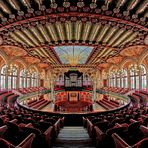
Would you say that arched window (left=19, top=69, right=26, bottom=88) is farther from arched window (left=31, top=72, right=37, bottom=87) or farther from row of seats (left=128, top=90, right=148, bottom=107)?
row of seats (left=128, top=90, right=148, bottom=107)

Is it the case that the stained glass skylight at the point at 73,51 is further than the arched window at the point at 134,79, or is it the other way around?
the arched window at the point at 134,79

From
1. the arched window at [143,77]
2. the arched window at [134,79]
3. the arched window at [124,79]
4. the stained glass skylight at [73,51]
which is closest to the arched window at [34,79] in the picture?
the stained glass skylight at [73,51]

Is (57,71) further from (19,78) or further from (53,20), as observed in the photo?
(53,20)

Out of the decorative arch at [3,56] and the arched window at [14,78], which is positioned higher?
the decorative arch at [3,56]

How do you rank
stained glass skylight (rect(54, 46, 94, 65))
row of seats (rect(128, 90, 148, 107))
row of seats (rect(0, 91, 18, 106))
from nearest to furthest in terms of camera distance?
row of seats (rect(128, 90, 148, 107)) → row of seats (rect(0, 91, 18, 106)) → stained glass skylight (rect(54, 46, 94, 65))

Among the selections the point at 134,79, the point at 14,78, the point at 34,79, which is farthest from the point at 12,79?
the point at 134,79

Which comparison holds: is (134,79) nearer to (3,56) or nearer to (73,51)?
(73,51)

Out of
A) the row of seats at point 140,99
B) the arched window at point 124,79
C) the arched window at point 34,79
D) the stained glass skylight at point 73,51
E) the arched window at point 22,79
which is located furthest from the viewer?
the arched window at point 34,79

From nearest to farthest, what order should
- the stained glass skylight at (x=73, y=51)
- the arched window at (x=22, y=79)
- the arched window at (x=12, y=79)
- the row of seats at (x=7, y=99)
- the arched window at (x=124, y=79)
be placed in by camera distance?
the row of seats at (x=7, y=99) → the stained glass skylight at (x=73, y=51) → the arched window at (x=12, y=79) → the arched window at (x=124, y=79) → the arched window at (x=22, y=79)

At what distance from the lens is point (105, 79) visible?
3616 centimetres

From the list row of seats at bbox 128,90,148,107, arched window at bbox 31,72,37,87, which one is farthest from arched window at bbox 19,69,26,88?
row of seats at bbox 128,90,148,107

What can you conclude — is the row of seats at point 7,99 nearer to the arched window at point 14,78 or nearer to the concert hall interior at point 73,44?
the concert hall interior at point 73,44

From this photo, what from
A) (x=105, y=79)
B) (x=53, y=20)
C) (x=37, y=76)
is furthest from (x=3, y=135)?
(x=105, y=79)

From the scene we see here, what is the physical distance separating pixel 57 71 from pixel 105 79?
13.1m
